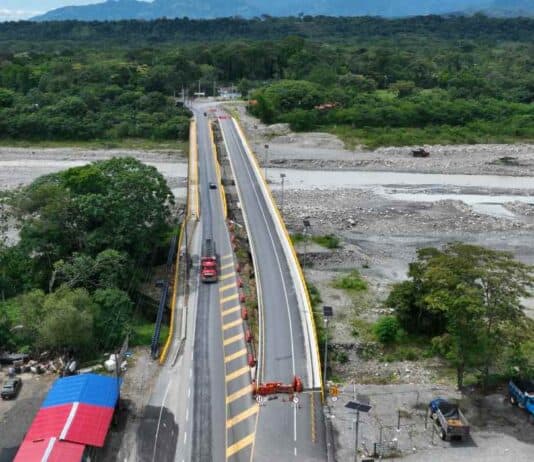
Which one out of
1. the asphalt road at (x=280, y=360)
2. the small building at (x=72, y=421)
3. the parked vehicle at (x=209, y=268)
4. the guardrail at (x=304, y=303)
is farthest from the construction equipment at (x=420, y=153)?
the small building at (x=72, y=421)

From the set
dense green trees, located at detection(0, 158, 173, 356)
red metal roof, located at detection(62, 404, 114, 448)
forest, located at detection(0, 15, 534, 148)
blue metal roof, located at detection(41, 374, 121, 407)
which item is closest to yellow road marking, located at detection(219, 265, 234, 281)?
dense green trees, located at detection(0, 158, 173, 356)

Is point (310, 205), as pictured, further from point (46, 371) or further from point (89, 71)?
point (89, 71)

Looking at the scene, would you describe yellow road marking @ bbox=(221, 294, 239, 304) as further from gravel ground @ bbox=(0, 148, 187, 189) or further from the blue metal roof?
gravel ground @ bbox=(0, 148, 187, 189)

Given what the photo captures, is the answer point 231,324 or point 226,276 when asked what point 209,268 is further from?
point 231,324

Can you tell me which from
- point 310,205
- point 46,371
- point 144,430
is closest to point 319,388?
point 144,430

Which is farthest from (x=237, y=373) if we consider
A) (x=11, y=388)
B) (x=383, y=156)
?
(x=383, y=156)
